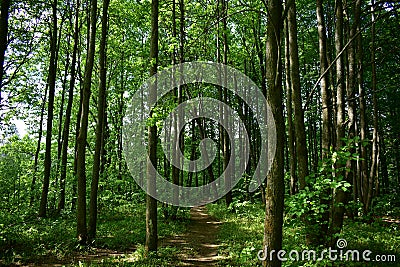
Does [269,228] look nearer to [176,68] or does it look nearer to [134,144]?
[176,68]

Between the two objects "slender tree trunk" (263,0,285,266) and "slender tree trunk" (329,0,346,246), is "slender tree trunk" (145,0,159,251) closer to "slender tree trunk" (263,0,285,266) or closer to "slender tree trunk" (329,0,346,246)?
"slender tree trunk" (329,0,346,246)

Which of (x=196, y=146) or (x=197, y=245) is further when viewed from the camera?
(x=196, y=146)

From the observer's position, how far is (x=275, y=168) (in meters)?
4.06

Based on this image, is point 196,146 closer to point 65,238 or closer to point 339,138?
point 65,238

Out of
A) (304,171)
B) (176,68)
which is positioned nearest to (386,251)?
(304,171)

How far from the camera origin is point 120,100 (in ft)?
93.8

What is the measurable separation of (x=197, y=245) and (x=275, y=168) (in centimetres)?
779

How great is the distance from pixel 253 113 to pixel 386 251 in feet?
83.9

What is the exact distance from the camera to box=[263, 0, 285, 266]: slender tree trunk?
4035 millimetres

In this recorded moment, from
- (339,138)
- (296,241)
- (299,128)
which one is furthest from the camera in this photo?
(296,241)

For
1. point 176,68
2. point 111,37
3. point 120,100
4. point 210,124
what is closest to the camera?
point 176,68

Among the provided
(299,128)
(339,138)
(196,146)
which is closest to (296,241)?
(299,128)

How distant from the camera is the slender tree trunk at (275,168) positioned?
Result: 159 inches

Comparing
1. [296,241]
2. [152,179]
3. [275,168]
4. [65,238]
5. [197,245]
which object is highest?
[275,168]
